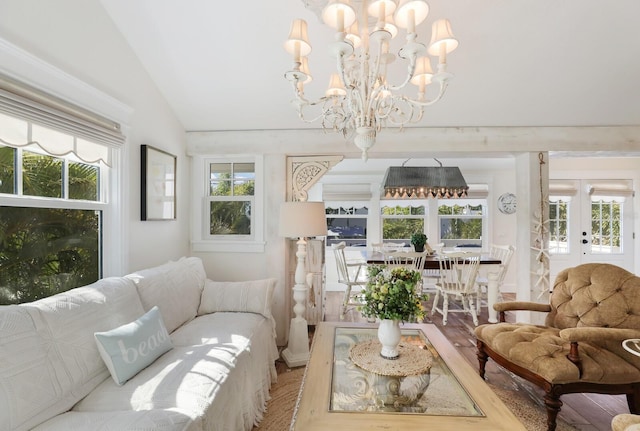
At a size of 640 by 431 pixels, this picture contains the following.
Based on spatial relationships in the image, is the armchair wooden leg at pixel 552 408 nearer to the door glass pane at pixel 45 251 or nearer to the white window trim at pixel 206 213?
the white window trim at pixel 206 213

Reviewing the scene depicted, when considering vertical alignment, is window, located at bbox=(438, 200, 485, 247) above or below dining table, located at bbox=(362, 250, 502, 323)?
above

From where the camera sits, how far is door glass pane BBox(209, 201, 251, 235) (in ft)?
11.3

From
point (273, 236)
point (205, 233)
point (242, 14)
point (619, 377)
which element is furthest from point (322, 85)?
point (619, 377)

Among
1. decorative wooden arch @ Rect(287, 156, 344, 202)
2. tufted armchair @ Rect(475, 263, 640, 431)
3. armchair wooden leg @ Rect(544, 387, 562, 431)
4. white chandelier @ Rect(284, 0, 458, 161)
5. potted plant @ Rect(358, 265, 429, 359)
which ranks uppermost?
white chandelier @ Rect(284, 0, 458, 161)

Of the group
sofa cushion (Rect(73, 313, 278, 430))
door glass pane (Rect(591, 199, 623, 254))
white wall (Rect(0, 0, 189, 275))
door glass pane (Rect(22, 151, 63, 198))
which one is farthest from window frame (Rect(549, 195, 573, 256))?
door glass pane (Rect(22, 151, 63, 198))

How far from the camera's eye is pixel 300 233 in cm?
276

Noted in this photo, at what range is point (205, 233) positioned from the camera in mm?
3457

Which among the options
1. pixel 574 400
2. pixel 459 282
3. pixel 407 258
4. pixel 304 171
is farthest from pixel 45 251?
pixel 459 282

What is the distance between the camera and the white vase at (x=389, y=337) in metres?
1.73

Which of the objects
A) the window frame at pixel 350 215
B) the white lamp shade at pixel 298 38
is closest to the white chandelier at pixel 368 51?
the white lamp shade at pixel 298 38

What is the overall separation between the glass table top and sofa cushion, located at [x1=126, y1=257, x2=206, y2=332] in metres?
1.24

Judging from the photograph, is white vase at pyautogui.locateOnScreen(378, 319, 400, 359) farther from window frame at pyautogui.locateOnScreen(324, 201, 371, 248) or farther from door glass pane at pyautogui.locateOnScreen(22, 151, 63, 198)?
window frame at pyautogui.locateOnScreen(324, 201, 371, 248)

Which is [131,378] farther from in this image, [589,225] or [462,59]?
[589,225]

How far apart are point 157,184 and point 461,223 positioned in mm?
5153
